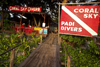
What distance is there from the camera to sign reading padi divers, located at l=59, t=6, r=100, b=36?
3.33m

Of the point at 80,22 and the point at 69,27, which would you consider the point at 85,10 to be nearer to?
the point at 80,22

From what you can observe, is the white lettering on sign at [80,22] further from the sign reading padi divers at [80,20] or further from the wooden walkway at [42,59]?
the wooden walkway at [42,59]

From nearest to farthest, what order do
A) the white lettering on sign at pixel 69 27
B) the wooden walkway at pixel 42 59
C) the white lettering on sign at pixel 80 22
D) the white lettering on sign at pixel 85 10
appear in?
the wooden walkway at pixel 42 59
the white lettering on sign at pixel 85 10
the white lettering on sign at pixel 80 22
the white lettering on sign at pixel 69 27

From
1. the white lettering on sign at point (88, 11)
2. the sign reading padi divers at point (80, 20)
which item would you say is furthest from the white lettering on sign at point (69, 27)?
the white lettering on sign at point (88, 11)

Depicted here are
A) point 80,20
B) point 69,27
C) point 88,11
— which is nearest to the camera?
point 88,11

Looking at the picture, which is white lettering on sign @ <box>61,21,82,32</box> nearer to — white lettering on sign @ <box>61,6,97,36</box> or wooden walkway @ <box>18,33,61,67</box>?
white lettering on sign @ <box>61,6,97,36</box>

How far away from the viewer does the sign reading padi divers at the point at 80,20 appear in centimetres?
333

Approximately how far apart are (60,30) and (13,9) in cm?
1039

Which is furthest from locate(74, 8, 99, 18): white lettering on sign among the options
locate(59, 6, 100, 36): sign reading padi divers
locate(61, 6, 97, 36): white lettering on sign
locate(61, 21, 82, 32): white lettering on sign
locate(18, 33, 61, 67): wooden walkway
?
locate(18, 33, 61, 67): wooden walkway

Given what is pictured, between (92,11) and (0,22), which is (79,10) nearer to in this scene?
(92,11)

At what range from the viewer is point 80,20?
11.7 feet

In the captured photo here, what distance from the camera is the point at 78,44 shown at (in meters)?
7.08

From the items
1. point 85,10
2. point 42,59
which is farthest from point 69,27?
point 42,59

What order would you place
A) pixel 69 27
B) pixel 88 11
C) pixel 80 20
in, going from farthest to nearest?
pixel 69 27 → pixel 80 20 → pixel 88 11
